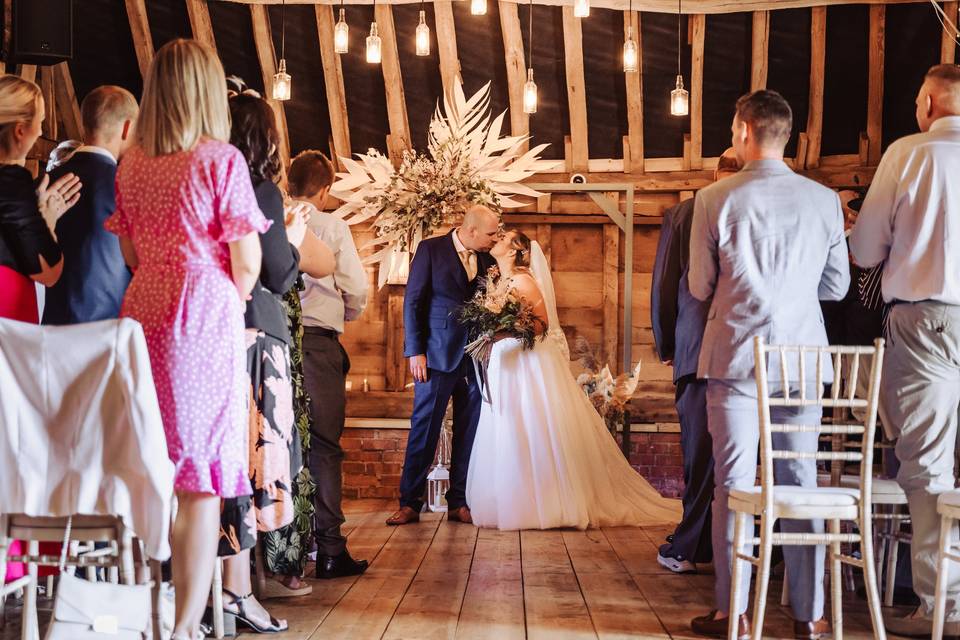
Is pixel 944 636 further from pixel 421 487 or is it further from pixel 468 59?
pixel 468 59

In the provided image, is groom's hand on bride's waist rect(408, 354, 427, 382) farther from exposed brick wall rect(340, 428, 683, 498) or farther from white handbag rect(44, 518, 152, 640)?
white handbag rect(44, 518, 152, 640)

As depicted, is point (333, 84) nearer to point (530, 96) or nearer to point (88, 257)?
point (530, 96)

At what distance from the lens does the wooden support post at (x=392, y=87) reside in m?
9.38

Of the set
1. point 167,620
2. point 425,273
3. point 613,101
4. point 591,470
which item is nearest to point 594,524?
point 591,470

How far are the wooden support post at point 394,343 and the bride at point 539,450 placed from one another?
3691 millimetres

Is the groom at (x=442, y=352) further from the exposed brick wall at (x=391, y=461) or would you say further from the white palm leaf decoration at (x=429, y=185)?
the exposed brick wall at (x=391, y=461)

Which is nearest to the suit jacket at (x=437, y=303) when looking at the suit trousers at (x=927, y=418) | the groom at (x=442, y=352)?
the groom at (x=442, y=352)

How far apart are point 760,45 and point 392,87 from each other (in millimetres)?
3222

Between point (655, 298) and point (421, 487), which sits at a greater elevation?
point (655, 298)

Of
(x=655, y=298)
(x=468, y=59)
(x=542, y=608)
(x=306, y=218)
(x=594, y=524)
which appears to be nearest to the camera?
(x=306, y=218)

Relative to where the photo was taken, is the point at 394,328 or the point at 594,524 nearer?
the point at 594,524

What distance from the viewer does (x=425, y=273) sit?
628 cm

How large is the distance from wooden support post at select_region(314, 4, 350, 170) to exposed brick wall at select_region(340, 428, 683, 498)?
2488 mm

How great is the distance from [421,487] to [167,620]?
352cm
